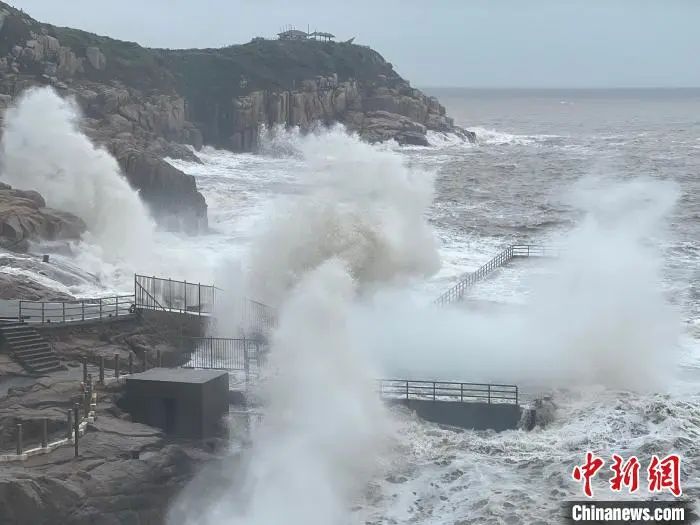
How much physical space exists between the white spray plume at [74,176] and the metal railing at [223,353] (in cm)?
1134

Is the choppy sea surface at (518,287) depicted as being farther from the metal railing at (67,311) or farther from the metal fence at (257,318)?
the metal railing at (67,311)

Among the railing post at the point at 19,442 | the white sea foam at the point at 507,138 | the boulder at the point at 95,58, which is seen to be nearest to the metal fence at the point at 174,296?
the railing post at the point at 19,442

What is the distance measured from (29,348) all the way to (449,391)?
27.2 ft

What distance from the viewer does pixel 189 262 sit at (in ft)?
109

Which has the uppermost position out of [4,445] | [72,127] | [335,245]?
[72,127]

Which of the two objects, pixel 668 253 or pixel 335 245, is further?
pixel 668 253

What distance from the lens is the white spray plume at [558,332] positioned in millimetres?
21719

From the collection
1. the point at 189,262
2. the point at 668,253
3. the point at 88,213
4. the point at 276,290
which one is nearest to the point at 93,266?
the point at 189,262

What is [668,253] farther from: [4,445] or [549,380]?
[4,445]

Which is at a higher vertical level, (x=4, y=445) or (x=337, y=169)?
(x=337, y=169)

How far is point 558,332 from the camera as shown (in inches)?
937

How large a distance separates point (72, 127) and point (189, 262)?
592 inches

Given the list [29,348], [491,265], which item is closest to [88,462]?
[29,348]

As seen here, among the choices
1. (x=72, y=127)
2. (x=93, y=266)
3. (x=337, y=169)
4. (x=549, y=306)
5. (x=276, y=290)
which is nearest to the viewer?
(x=549, y=306)
